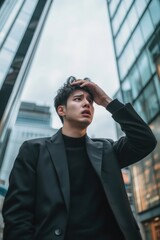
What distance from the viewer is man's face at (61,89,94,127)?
213 centimetres

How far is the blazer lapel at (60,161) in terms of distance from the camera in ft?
5.17

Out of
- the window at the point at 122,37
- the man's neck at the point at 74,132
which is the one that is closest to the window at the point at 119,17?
the window at the point at 122,37

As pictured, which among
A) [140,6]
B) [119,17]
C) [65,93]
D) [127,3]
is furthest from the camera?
[119,17]

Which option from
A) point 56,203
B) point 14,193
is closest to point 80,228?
point 56,203

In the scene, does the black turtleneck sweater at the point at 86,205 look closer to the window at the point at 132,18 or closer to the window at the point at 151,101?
Answer: the window at the point at 151,101

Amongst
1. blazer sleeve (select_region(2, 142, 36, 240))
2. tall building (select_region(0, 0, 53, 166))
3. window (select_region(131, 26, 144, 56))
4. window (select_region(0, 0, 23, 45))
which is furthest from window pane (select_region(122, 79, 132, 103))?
blazer sleeve (select_region(2, 142, 36, 240))

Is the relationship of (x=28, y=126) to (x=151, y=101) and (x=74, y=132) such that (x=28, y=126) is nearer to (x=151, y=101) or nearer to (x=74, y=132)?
(x=151, y=101)

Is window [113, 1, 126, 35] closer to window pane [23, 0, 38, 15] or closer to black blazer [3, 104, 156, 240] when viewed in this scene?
window pane [23, 0, 38, 15]

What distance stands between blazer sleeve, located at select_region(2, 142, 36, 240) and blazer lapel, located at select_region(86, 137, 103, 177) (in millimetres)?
466

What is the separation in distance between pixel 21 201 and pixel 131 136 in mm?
1022

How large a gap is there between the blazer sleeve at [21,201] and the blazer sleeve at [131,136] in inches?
31.9

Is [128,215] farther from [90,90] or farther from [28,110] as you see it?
[28,110]

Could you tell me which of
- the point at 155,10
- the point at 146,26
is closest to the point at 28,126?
the point at 146,26

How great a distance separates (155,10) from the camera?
41.4ft
